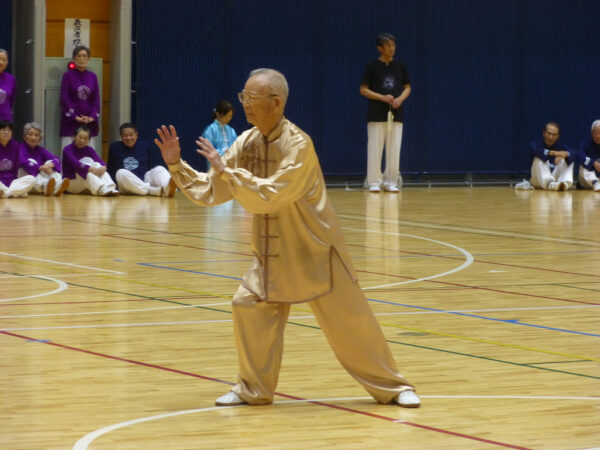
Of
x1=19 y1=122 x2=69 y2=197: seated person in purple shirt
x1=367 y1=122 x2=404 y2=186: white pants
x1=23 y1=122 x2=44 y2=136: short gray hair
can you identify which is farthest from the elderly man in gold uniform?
x1=367 y1=122 x2=404 y2=186: white pants

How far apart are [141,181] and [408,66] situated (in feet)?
20.3

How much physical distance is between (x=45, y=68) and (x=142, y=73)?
1809 mm

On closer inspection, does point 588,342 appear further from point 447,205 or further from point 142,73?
point 142,73

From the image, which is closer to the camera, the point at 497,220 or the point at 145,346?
the point at 145,346

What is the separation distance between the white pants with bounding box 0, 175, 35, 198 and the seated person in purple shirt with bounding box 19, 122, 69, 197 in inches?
9.9

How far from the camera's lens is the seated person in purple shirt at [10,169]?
15328 millimetres

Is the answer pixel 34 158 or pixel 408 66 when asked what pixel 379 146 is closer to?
pixel 408 66

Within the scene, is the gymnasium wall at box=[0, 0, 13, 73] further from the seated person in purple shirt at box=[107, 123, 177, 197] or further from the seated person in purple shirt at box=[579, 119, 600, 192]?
the seated person in purple shirt at box=[579, 119, 600, 192]

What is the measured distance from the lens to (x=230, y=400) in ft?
15.2

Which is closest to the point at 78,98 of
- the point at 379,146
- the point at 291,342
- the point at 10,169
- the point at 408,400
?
the point at 10,169

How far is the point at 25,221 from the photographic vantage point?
40.0 feet

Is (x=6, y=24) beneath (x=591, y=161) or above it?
above

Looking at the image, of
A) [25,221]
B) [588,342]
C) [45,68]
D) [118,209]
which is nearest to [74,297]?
[588,342]

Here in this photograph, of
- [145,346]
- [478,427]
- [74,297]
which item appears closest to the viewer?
[478,427]
